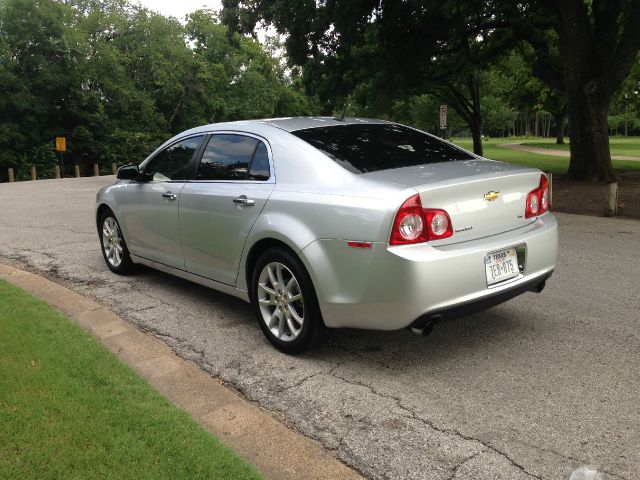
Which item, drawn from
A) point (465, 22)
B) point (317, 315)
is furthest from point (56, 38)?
point (317, 315)

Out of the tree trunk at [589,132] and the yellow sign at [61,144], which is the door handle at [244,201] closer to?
the tree trunk at [589,132]

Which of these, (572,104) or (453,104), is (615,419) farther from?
(453,104)

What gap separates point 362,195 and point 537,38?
58.0 ft

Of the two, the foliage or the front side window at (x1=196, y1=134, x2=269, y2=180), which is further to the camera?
the foliage

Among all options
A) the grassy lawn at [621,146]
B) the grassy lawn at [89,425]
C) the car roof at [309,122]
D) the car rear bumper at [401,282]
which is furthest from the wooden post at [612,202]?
the grassy lawn at [621,146]

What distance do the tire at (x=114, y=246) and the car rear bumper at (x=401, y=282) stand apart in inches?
129

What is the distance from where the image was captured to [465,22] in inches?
688

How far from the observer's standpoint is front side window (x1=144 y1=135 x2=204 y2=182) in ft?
17.1

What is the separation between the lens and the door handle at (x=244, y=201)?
14.0 feet

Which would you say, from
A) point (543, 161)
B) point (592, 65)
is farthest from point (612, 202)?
point (543, 161)

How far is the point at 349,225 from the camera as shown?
11.6ft

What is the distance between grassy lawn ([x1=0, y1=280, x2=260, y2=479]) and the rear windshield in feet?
6.37

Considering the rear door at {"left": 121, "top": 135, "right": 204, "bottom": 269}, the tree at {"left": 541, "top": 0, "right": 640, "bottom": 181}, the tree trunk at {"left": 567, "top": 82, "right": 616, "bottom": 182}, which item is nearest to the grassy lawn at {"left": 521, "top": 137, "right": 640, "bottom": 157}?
the tree trunk at {"left": 567, "top": 82, "right": 616, "bottom": 182}

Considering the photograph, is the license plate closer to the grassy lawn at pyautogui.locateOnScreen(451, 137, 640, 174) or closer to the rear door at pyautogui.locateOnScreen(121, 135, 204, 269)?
the rear door at pyautogui.locateOnScreen(121, 135, 204, 269)
